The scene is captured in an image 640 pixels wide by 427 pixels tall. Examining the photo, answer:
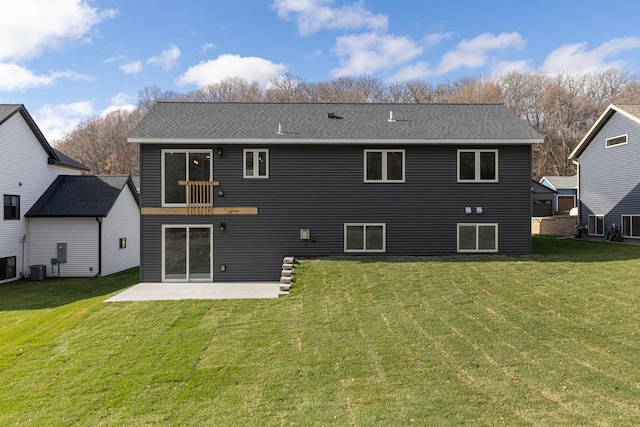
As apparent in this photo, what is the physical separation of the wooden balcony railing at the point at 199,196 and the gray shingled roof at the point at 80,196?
6.67 metres

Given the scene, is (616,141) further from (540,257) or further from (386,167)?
(386,167)

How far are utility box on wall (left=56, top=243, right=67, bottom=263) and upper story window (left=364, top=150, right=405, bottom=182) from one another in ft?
44.8

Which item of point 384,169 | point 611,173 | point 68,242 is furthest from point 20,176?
point 611,173

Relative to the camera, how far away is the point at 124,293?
9.93m

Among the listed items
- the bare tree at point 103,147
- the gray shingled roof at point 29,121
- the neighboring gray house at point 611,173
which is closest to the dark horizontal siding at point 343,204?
the neighboring gray house at point 611,173

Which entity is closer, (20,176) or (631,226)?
(20,176)

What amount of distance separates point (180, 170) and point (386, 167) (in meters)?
6.71

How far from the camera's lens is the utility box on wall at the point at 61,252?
1556cm

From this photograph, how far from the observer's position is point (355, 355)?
551 cm

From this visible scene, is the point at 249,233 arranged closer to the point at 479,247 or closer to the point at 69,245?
the point at 479,247

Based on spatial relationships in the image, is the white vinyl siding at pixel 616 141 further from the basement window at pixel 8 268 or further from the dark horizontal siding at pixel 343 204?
the basement window at pixel 8 268

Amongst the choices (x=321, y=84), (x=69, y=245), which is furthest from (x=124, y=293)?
(x=321, y=84)

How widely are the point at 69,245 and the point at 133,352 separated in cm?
1239

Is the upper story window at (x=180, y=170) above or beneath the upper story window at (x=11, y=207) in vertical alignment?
above
